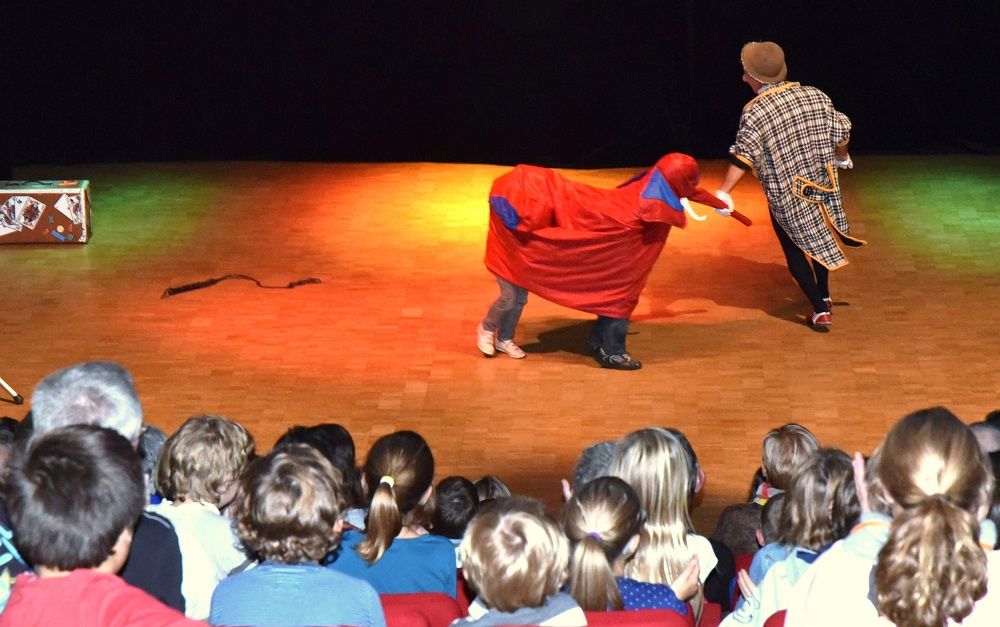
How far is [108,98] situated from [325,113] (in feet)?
4.92

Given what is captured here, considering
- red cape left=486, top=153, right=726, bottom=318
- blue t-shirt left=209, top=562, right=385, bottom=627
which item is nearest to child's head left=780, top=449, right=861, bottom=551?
blue t-shirt left=209, top=562, right=385, bottom=627

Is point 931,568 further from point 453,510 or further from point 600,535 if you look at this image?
point 453,510

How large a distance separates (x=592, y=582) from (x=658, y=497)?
0.56 metres

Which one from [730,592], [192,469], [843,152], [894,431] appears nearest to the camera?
[894,431]

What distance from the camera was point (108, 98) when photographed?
32.7 feet

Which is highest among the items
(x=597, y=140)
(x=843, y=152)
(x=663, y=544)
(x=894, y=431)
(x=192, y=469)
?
(x=894, y=431)

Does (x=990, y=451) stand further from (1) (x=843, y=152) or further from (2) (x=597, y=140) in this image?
(2) (x=597, y=140)

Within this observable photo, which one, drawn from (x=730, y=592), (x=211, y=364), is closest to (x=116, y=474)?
(x=730, y=592)

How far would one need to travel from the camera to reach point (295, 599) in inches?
100

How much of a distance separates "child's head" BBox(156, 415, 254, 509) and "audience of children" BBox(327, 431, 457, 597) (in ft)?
1.00

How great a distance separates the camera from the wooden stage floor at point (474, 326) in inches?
225

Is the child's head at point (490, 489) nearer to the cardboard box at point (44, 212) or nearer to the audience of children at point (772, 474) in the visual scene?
the audience of children at point (772, 474)

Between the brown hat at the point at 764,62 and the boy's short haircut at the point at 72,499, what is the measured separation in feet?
16.1

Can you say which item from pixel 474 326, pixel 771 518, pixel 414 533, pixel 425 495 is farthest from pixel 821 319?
pixel 414 533
